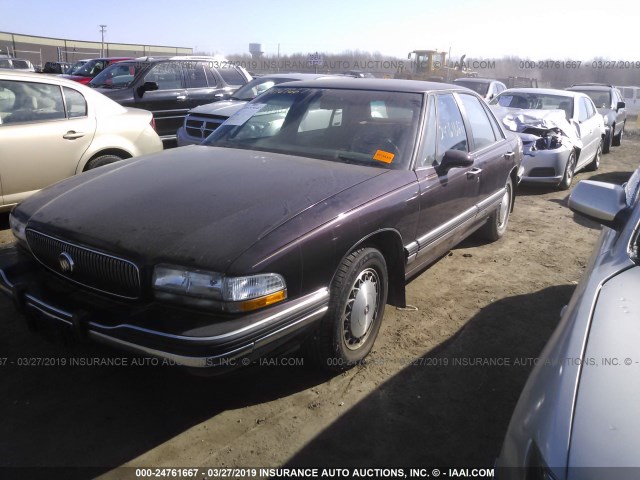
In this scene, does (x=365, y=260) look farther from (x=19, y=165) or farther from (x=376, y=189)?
(x=19, y=165)

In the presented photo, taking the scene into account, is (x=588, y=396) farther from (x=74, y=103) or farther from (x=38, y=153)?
(x=74, y=103)

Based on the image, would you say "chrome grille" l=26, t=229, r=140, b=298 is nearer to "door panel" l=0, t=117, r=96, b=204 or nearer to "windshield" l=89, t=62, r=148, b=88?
"door panel" l=0, t=117, r=96, b=204

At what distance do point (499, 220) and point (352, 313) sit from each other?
10.7 ft

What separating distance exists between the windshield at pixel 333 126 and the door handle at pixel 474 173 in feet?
2.52

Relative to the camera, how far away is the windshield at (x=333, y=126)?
3.57 meters

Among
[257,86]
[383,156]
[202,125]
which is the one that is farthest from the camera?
[257,86]

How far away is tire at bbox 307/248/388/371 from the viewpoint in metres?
2.80

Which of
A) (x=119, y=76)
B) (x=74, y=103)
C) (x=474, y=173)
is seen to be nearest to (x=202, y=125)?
(x=74, y=103)

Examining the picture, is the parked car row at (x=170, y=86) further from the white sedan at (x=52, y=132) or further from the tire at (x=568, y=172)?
the tire at (x=568, y=172)

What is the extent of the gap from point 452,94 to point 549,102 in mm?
6429

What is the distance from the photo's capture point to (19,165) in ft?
16.3

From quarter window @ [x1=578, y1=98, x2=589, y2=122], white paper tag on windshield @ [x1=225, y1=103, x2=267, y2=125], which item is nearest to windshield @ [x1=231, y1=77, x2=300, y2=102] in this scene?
white paper tag on windshield @ [x1=225, y1=103, x2=267, y2=125]

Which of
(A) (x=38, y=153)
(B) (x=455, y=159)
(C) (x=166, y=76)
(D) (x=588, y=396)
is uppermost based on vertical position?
(C) (x=166, y=76)

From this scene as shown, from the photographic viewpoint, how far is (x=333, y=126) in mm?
3879
